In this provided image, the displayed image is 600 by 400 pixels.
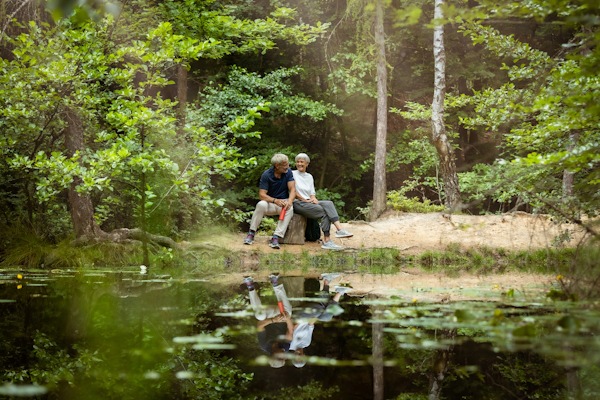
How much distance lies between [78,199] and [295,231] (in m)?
3.76

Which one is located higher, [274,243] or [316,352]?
[316,352]

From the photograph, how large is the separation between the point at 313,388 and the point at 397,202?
42.6 feet

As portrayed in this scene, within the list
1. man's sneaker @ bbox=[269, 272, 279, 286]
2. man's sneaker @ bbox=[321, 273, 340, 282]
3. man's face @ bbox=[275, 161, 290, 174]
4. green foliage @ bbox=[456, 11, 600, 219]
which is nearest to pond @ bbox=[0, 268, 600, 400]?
green foliage @ bbox=[456, 11, 600, 219]

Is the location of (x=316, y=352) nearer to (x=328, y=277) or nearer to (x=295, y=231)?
(x=328, y=277)

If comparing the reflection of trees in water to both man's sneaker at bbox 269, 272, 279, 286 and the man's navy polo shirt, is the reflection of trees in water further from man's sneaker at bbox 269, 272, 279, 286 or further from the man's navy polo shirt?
the man's navy polo shirt

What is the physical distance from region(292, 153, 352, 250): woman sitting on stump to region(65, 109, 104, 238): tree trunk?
11.4ft

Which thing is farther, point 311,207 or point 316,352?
point 311,207

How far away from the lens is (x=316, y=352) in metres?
3.22

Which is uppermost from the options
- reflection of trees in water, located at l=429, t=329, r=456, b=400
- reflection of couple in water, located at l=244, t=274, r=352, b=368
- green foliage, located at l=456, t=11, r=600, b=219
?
green foliage, located at l=456, t=11, r=600, b=219

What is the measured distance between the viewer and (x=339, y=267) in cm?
1001

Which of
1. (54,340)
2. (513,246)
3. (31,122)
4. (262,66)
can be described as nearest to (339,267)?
(513,246)

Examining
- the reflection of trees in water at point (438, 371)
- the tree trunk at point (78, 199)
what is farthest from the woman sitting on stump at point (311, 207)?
the reflection of trees in water at point (438, 371)

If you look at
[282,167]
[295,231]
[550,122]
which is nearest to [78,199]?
[282,167]

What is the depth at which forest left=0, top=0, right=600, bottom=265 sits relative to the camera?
6.03 metres
